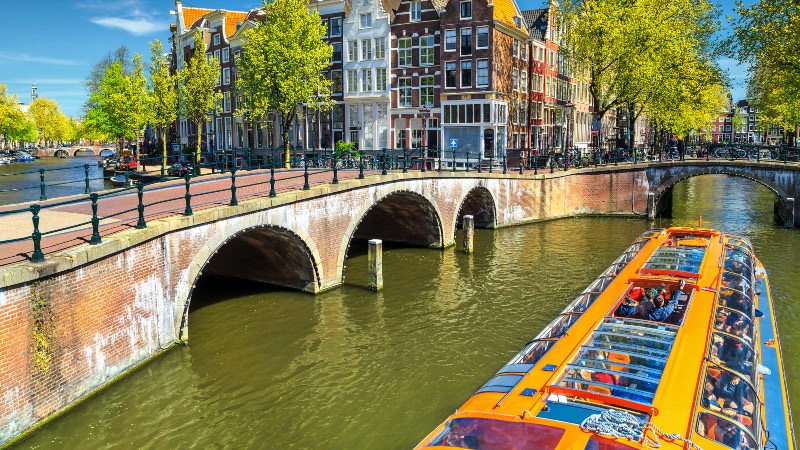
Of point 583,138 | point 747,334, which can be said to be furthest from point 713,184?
point 747,334

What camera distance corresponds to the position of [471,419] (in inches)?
264

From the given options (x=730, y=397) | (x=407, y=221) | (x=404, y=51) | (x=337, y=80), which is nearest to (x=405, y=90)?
(x=404, y=51)

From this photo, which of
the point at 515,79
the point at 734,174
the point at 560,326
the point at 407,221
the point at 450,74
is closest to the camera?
the point at 560,326

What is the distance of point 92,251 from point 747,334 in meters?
11.0

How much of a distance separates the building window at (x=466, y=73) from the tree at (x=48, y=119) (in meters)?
98.0

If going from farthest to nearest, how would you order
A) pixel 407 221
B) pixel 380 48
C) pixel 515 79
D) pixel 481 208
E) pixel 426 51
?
pixel 380 48
pixel 515 79
pixel 426 51
pixel 481 208
pixel 407 221

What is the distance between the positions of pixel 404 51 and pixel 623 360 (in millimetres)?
36906

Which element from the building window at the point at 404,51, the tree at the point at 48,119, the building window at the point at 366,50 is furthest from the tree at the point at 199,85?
the tree at the point at 48,119

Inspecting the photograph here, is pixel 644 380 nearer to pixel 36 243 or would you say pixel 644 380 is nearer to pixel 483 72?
pixel 36 243

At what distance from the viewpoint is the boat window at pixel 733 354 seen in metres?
8.39

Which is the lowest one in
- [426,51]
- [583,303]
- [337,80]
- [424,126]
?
[583,303]

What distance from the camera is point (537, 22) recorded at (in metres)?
49.0

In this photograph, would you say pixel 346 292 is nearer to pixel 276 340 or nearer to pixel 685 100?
pixel 276 340

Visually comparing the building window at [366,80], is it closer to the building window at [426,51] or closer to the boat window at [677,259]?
the building window at [426,51]
